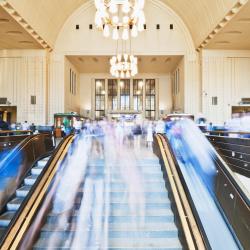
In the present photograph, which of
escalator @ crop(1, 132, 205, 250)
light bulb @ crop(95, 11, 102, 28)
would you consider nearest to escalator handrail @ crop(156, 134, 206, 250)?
escalator @ crop(1, 132, 205, 250)

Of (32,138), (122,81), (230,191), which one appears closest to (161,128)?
(32,138)

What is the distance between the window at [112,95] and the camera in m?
28.5

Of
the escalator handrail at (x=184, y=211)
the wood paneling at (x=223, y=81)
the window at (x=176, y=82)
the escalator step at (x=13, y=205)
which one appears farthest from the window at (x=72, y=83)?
the escalator step at (x=13, y=205)

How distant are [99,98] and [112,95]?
127 cm

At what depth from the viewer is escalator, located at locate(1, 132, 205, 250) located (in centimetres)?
415

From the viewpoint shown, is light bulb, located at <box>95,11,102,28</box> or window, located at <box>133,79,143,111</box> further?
window, located at <box>133,79,143,111</box>

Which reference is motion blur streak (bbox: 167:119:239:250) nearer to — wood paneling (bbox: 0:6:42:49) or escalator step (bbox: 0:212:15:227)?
escalator step (bbox: 0:212:15:227)

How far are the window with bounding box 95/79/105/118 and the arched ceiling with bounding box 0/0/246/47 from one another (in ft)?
26.8

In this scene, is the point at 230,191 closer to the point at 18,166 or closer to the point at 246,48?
the point at 18,166

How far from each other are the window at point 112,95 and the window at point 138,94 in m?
1.81

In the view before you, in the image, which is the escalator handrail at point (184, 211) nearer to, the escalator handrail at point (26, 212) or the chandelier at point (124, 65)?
the escalator handrail at point (26, 212)

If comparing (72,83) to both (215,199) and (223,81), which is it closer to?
(223,81)

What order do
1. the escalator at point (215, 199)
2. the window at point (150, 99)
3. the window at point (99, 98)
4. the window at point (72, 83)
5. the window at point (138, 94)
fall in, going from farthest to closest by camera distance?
the window at point (138, 94) → the window at point (99, 98) → the window at point (150, 99) → the window at point (72, 83) → the escalator at point (215, 199)

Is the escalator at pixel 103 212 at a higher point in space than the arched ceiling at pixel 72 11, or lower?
lower
